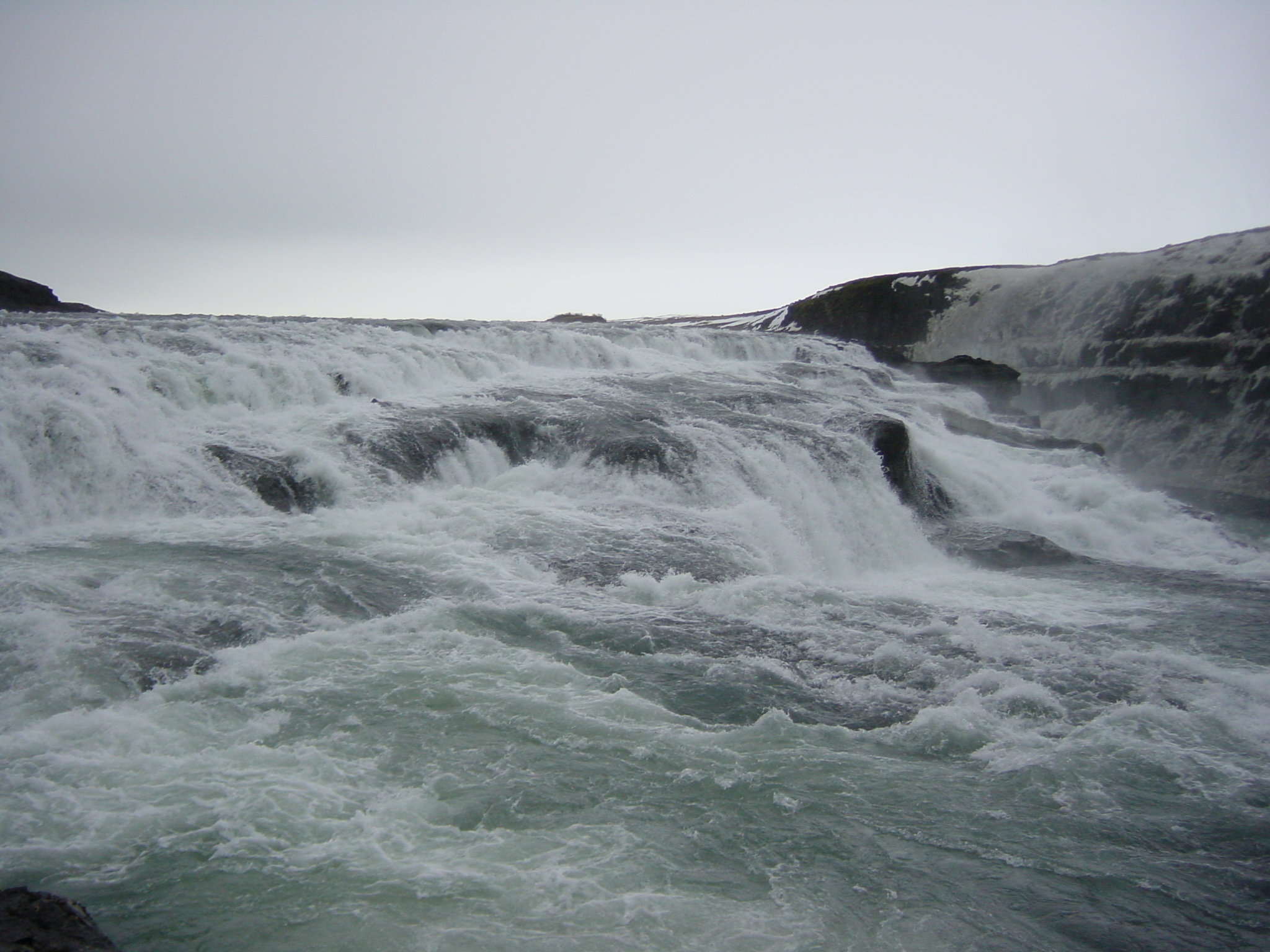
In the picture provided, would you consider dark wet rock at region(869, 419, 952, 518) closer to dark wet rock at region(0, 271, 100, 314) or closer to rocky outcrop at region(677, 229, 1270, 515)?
rocky outcrop at region(677, 229, 1270, 515)

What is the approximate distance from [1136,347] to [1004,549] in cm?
1193

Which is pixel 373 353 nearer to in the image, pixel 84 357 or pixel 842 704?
pixel 84 357

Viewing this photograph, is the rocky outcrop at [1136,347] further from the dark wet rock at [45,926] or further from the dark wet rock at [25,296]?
the dark wet rock at [25,296]

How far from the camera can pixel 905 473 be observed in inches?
558

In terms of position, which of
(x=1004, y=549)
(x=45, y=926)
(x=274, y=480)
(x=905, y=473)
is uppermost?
(x=274, y=480)

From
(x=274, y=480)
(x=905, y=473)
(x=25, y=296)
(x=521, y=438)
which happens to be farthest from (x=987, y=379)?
(x=25, y=296)

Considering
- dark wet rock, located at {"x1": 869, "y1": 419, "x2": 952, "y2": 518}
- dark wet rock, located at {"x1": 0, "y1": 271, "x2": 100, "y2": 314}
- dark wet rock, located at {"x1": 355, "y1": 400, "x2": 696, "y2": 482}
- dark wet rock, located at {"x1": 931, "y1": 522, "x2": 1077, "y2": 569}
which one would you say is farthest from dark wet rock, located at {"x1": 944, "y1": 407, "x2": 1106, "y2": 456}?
dark wet rock, located at {"x1": 0, "y1": 271, "x2": 100, "y2": 314}

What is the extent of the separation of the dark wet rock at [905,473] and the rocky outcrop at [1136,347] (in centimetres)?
740

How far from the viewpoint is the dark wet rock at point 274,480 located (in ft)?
33.8

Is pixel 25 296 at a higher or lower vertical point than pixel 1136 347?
higher

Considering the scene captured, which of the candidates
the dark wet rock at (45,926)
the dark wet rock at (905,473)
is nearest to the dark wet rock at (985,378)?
the dark wet rock at (905,473)

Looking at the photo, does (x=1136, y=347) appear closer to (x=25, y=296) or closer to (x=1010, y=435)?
(x=1010, y=435)

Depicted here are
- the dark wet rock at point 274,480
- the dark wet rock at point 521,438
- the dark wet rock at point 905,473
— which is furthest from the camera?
the dark wet rock at point 905,473

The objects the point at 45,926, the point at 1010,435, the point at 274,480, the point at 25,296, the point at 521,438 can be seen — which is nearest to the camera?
the point at 45,926
